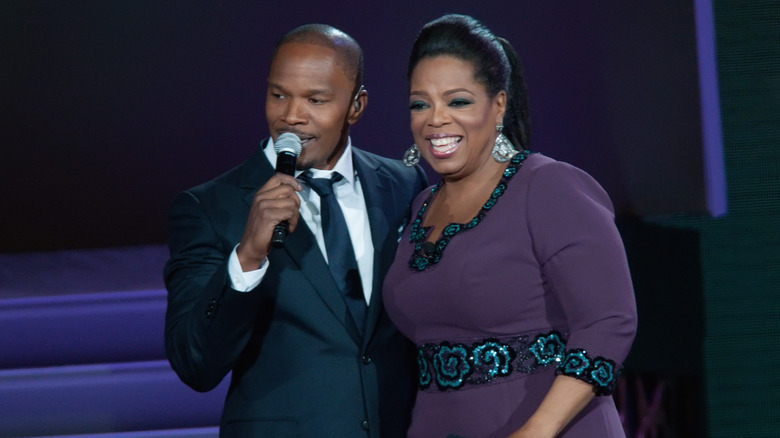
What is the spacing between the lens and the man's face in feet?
7.51

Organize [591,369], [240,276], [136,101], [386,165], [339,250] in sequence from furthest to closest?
[136,101], [386,165], [339,250], [240,276], [591,369]

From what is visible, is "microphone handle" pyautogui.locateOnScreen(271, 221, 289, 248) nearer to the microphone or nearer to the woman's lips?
the microphone

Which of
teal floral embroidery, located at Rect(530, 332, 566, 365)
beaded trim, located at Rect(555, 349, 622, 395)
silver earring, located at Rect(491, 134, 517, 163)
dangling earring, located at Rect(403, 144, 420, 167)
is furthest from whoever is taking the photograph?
dangling earring, located at Rect(403, 144, 420, 167)

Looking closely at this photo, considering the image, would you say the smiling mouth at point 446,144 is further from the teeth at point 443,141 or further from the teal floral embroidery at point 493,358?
the teal floral embroidery at point 493,358

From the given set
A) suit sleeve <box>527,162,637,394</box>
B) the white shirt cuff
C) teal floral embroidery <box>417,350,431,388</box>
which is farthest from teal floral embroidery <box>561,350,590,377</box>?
the white shirt cuff

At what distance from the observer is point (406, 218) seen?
2309 millimetres

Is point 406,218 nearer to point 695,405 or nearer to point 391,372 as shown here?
point 391,372

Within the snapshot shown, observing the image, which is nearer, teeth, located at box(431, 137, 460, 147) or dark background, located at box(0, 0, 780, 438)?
teeth, located at box(431, 137, 460, 147)

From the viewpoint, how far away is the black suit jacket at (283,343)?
6.84 ft

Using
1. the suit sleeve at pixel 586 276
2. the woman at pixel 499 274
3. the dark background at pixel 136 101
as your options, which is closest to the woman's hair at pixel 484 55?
the woman at pixel 499 274

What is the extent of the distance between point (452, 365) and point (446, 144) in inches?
17.8

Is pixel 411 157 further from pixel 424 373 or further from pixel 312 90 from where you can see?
pixel 424 373

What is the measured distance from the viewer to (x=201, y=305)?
2.05 meters

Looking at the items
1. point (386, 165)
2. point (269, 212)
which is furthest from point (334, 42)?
point (269, 212)
